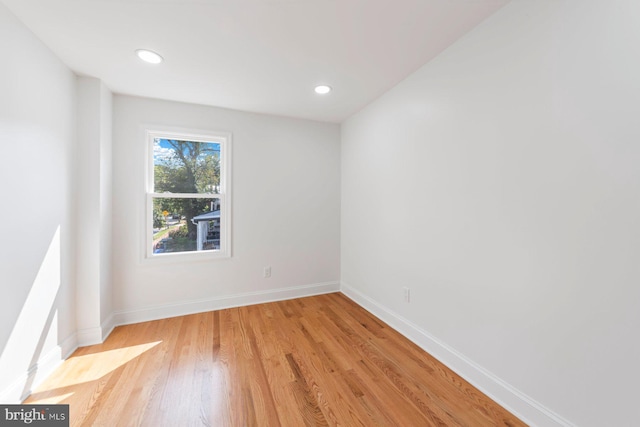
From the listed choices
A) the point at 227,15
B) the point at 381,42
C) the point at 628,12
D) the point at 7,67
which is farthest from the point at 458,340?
the point at 7,67

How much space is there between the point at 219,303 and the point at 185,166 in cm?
164

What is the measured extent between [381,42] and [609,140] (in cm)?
140

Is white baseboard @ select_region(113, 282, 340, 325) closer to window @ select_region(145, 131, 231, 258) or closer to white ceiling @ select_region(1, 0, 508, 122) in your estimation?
window @ select_region(145, 131, 231, 258)

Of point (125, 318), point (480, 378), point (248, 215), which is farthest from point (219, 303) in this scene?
point (480, 378)

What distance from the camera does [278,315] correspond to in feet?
9.12

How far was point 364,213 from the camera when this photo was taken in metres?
3.01

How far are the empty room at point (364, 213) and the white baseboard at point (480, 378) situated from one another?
0.04 feet

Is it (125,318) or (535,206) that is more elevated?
(535,206)

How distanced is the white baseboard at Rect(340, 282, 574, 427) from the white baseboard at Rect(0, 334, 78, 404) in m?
2.75

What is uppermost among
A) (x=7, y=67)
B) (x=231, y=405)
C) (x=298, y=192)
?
(x=7, y=67)

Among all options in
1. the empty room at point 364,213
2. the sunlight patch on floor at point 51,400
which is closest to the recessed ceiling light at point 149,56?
the empty room at point 364,213

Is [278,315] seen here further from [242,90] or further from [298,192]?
[242,90]

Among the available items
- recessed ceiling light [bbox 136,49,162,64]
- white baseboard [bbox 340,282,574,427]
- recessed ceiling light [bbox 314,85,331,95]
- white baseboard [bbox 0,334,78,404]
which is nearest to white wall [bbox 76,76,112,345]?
white baseboard [bbox 0,334,78,404]

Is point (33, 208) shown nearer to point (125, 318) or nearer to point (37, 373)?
point (37, 373)
